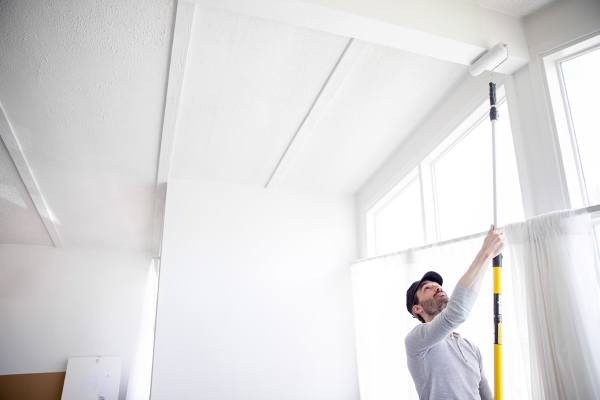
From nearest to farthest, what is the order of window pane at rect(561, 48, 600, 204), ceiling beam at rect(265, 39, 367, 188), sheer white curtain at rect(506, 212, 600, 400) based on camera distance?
sheer white curtain at rect(506, 212, 600, 400), window pane at rect(561, 48, 600, 204), ceiling beam at rect(265, 39, 367, 188)

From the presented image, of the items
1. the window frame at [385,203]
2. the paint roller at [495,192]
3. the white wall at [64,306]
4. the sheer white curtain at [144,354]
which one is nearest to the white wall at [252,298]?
the window frame at [385,203]

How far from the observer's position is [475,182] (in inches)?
115

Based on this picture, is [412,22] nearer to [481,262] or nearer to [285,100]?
[285,100]

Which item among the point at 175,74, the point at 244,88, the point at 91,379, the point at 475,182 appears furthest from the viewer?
the point at 91,379

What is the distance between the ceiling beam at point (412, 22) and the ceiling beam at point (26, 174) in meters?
2.10

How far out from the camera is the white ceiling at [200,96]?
2.38 metres

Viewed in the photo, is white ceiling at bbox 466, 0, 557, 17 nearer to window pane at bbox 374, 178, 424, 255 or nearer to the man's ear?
window pane at bbox 374, 178, 424, 255

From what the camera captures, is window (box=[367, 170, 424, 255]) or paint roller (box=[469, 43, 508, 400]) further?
window (box=[367, 170, 424, 255])

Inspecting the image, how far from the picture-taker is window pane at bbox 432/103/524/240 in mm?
2619

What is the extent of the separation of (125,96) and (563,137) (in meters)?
2.82

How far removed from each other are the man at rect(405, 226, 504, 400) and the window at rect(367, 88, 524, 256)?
3.17 ft

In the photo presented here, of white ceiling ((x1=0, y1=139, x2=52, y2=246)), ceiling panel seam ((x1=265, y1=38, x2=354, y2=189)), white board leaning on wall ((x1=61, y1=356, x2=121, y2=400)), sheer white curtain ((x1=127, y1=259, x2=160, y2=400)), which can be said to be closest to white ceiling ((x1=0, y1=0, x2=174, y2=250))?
white ceiling ((x1=0, y1=139, x2=52, y2=246))

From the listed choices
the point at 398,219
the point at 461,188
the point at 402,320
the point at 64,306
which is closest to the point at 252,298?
the point at 402,320

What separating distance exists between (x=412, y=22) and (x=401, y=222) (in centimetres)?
209
